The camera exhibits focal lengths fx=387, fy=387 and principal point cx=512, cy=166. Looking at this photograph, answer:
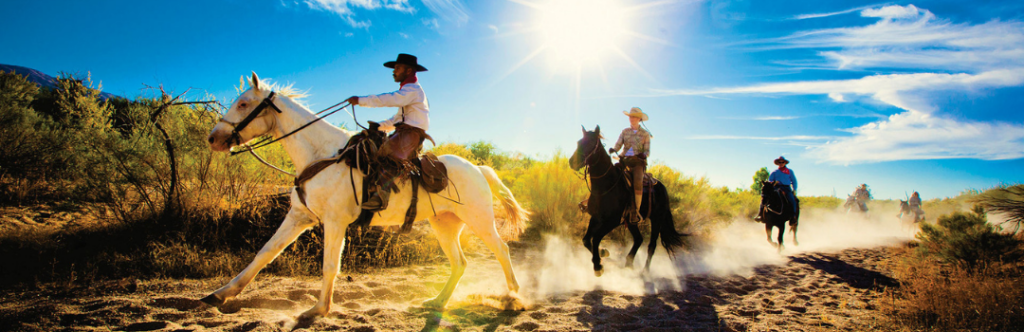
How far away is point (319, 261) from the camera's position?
544 centimetres

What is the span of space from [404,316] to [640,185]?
4296 millimetres

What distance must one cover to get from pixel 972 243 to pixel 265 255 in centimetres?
948

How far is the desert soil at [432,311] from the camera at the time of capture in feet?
10.0

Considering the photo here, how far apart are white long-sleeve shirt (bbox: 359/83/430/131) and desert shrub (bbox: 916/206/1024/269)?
7.42 metres

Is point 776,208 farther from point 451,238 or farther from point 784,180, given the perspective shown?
point 451,238

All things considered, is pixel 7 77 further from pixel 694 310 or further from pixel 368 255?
pixel 694 310

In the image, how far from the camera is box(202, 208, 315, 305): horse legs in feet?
10.8

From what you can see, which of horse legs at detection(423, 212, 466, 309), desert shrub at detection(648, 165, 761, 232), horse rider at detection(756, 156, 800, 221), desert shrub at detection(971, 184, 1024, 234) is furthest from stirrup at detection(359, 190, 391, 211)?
horse rider at detection(756, 156, 800, 221)

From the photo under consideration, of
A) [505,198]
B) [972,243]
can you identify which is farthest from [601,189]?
[972,243]

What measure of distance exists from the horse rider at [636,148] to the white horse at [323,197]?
3127 millimetres

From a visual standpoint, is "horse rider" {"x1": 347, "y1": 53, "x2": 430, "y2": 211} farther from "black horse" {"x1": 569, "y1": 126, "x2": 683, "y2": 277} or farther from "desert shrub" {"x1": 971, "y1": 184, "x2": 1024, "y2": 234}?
"desert shrub" {"x1": 971, "y1": 184, "x2": 1024, "y2": 234}

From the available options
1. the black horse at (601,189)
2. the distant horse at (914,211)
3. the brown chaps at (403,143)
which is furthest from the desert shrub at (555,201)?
the distant horse at (914,211)

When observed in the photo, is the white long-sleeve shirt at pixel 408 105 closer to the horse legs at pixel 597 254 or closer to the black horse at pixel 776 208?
the horse legs at pixel 597 254

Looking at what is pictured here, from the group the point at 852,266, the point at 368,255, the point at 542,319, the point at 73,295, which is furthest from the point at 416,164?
the point at 852,266
